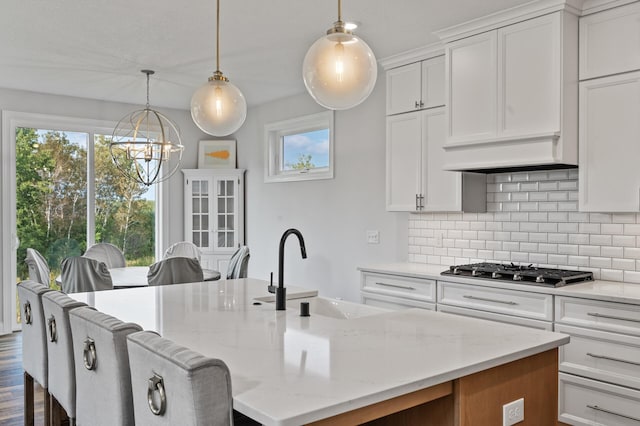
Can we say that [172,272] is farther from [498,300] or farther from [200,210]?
[200,210]

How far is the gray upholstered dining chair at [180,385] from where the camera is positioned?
117 cm

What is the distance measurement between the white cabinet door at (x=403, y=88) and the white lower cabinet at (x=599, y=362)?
1941 millimetres

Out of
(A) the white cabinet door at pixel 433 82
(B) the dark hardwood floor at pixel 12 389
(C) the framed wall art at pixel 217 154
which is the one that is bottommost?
(B) the dark hardwood floor at pixel 12 389

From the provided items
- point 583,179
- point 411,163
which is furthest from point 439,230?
point 583,179

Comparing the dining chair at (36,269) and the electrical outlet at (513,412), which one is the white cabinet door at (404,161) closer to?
the electrical outlet at (513,412)

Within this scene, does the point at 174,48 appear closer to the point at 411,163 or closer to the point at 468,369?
the point at 411,163

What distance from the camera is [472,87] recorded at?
3.62 m

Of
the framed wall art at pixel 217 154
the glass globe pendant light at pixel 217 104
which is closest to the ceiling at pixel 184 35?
the glass globe pendant light at pixel 217 104

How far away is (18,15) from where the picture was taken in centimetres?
352

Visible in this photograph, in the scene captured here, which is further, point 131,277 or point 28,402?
point 131,277

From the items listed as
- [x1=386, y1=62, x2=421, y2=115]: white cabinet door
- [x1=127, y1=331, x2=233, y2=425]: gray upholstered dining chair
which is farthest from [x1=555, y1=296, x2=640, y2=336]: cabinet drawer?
[x1=127, y1=331, x2=233, y2=425]: gray upholstered dining chair

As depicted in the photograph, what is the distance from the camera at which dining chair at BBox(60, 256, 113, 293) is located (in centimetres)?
405

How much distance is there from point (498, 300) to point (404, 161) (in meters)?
1.45

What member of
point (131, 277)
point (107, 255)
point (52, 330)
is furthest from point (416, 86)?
point (107, 255)
